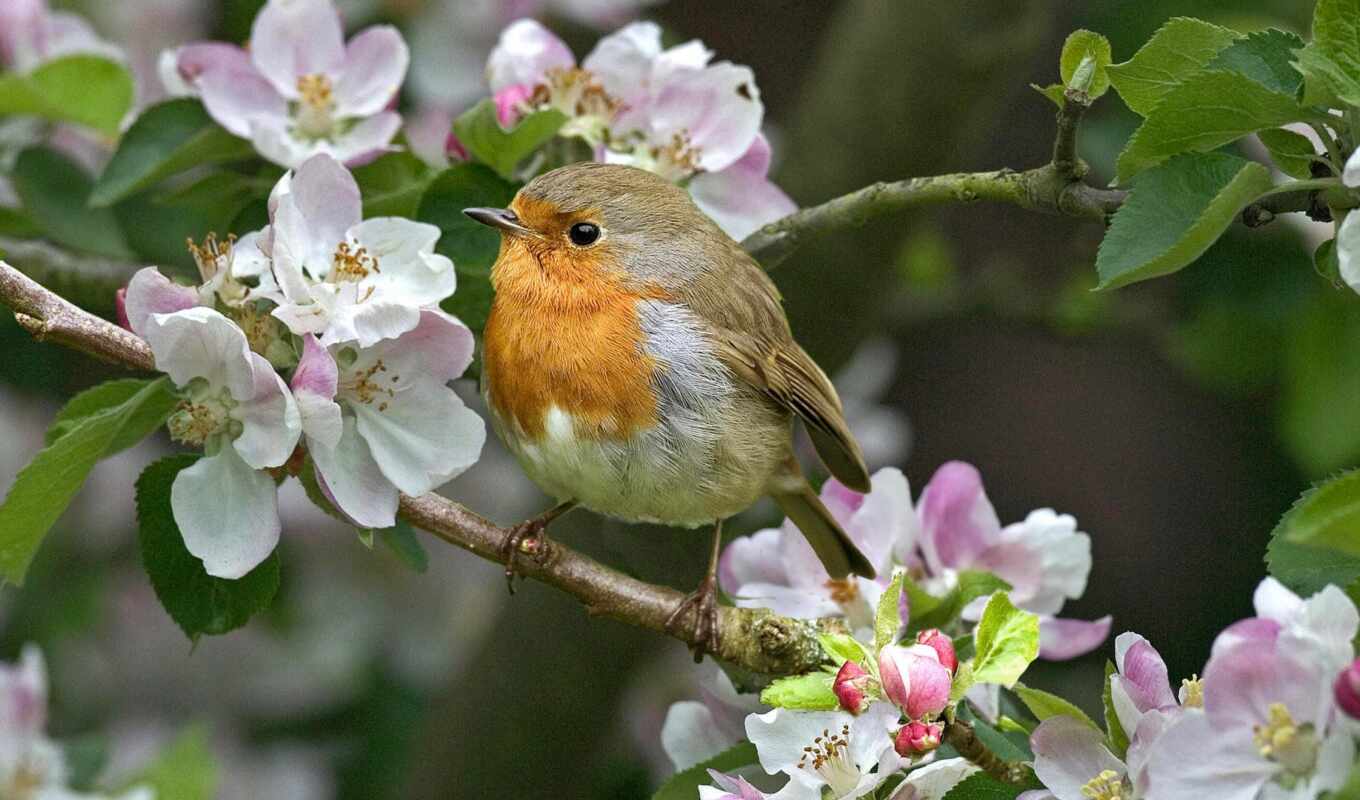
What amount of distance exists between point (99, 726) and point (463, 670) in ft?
2.95

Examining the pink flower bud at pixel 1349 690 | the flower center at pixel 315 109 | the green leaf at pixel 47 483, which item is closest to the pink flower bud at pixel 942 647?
the pink flower bud at pixel 1349 690

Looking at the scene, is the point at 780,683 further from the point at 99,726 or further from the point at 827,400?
the point at 99,726

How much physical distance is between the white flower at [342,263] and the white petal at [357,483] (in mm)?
129

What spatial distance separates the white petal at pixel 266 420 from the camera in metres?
1.70

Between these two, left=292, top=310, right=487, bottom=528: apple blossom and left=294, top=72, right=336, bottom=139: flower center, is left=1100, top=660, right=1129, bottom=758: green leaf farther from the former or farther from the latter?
left=294, top=72, right=336, bottom=139: flower center

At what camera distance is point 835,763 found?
1.63 meters

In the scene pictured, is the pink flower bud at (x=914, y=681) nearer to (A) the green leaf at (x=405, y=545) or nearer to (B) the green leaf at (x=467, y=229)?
(A) the green leaf at (x=405, y=545)

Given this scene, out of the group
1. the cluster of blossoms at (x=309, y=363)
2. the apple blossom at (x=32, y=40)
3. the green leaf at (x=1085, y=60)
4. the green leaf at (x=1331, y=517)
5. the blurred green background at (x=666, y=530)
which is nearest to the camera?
the green leaf at (x=1331, y=517)

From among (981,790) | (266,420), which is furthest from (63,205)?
(981,790)

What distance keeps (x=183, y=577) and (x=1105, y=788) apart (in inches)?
42.1

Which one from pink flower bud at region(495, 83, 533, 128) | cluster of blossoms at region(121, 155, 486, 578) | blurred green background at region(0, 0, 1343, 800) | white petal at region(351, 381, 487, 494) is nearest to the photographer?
cluster of blossoms at region(121, 155, 486, 578)

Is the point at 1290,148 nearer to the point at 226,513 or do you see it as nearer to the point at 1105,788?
the point at 1105,788

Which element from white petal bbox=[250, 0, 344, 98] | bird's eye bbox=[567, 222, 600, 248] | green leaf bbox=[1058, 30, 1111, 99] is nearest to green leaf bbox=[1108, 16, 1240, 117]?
green leaf bbox=[1058, 30, 1111, 99]

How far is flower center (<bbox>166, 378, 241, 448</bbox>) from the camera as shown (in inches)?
69.4
